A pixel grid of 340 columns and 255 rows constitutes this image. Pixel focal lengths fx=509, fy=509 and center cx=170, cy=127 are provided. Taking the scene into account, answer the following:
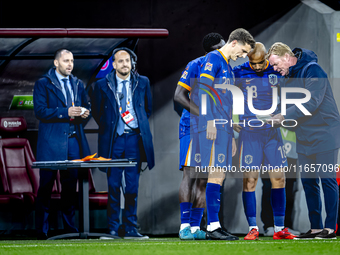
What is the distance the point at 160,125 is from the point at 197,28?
1.22 metres

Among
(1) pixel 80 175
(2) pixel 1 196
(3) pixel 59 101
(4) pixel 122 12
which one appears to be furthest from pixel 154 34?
(2) pixel 1 196

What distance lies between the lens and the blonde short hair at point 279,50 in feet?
18.0

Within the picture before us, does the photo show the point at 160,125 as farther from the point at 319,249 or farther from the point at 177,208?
the point at 319,249

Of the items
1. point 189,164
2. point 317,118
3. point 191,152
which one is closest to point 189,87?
point 191,152

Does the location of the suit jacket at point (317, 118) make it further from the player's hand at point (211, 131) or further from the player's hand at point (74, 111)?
the player's hand at point (74, 111)

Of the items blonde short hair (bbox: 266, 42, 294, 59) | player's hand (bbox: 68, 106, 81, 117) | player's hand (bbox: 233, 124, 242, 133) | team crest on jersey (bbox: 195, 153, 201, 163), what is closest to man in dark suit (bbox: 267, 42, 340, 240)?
blonde short hair (bbox: 266, 42, 294, 59)

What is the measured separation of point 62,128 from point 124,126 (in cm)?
67

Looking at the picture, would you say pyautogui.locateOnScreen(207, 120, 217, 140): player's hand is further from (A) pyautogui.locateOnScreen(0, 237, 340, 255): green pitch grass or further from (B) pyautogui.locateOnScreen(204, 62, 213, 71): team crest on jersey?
(A) pyautogui.locateOnScreen(0, 237, 340, 255): green pitch grass

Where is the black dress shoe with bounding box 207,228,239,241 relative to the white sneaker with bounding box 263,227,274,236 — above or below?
→ above

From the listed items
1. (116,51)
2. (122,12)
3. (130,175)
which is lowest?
(130,175)

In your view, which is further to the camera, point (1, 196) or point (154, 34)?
point (154, 34)

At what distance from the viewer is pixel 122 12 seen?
19.6 feet

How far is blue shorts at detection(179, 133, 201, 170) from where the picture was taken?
15.5 feet

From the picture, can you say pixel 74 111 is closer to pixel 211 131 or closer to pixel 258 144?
pixel 211 131
